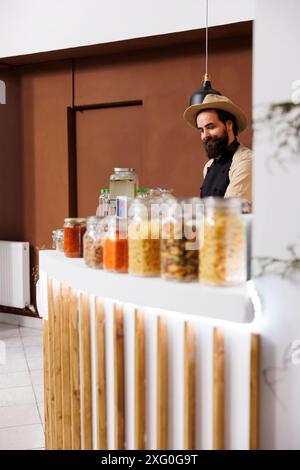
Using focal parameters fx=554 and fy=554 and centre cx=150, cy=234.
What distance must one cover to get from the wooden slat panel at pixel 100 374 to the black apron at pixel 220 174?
5.02 feet

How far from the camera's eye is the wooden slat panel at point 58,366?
7.52 feet

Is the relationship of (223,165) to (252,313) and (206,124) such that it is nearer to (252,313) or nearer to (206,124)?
(206,124)

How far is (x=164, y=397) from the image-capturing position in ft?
5.61

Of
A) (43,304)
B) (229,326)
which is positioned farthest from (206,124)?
(229,326)

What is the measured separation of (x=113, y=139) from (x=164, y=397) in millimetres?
3838

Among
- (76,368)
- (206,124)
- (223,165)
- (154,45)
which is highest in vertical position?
(154,45)

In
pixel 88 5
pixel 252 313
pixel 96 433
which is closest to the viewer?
pixel 252 313

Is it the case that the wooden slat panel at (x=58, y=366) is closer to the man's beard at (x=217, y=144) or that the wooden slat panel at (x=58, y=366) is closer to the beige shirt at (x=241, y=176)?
the beige shirt at (x=241, y=176)

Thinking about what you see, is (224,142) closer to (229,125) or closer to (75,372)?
(229,125)

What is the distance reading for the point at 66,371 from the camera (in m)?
2.21

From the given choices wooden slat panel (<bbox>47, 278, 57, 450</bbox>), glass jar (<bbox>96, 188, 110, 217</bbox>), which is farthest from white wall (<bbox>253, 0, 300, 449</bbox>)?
wooden slat panel (<bbox>47, 278, 57, 450</bbox>)

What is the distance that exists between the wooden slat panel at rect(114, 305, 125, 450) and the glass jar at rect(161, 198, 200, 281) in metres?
0.29

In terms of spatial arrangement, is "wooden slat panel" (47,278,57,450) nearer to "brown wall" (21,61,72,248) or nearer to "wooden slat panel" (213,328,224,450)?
"wooden slat panel" (213,328,224,450)

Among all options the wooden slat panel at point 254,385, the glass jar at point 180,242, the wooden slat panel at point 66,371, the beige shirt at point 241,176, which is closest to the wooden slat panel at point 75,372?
the wooden slat panel at point 66,371
